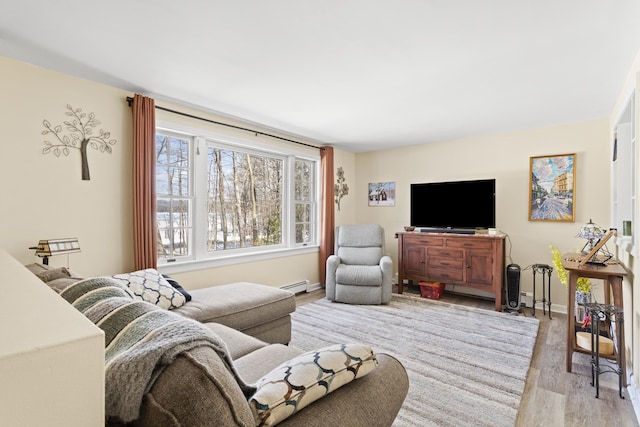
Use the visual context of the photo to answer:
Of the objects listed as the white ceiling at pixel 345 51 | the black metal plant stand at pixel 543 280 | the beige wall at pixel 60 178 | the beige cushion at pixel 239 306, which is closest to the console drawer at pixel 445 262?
the black metal plant stand at pixel 543 280

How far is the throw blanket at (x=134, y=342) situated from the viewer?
2.29ft

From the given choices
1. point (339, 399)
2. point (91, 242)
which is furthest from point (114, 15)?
point (339, 399)

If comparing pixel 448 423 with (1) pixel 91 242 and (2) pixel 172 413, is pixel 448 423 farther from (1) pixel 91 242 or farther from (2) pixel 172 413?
(1) pixel 91 242

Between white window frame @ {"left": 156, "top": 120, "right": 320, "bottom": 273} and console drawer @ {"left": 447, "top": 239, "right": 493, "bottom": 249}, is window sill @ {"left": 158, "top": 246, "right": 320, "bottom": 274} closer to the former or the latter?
white window frame @ {"left": 156, "top": 120, "right": 320, "bottom": 273}

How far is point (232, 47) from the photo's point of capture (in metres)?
2.12

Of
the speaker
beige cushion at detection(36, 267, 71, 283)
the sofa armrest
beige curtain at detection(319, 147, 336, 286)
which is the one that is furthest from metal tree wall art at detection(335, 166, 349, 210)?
the sofa armrest

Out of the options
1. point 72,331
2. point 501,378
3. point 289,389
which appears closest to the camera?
point 72,331

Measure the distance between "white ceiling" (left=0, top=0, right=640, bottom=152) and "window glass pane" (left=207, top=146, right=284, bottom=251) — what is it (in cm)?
77

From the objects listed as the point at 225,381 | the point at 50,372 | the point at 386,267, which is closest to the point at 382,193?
the point at 386,267

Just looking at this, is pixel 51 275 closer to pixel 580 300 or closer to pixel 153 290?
pixel 153 290

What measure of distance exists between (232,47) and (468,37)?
1.48m

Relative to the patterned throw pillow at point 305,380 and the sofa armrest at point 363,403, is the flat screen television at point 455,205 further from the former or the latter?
the patterned throw pillow at point 305,380

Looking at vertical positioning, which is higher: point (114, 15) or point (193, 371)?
point (114, 15)

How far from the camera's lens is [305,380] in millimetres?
957
